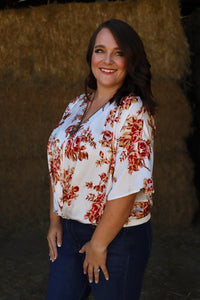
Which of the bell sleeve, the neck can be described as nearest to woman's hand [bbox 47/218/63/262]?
the bell sleeve

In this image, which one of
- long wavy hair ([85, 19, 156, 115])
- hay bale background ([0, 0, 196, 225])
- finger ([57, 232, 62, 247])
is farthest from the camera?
hay bale background ([0, 0, 196, 225])

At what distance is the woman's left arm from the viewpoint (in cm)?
131

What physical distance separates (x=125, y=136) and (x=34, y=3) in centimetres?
293

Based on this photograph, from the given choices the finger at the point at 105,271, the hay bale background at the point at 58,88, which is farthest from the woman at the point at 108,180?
the hay bale background at the point at 58,88

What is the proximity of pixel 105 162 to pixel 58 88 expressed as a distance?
247cm

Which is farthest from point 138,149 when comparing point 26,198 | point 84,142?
point 26,198

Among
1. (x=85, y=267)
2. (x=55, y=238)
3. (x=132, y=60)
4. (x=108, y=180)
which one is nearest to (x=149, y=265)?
(x=55, y=238)

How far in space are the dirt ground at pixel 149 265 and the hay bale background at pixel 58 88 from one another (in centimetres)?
18

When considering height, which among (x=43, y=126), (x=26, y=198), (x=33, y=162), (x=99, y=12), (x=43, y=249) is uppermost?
(x=99, y=12)

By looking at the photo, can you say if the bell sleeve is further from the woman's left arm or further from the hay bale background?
the hay bale background

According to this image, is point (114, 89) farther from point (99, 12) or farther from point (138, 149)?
point (99, 12)

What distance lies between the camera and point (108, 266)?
4.44 feet

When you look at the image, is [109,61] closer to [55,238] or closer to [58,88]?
[55,238]

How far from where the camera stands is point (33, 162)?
12.6 feet
